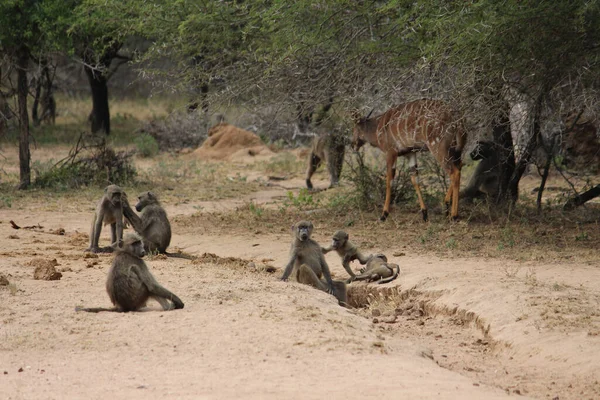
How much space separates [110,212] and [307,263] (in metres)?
2.89

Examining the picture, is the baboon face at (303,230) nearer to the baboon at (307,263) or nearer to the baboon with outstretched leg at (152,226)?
the baboon at (307,263)

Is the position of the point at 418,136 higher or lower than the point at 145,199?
higher

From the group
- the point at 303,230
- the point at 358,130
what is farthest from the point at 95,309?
the point at 358,130

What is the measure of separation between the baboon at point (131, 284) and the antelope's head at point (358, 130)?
6841 mm

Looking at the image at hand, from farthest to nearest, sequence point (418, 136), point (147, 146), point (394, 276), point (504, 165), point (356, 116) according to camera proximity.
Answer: point (147, 146)
point (356, 116)
point (504, 165)
point (418, 136)
point (394, 276)

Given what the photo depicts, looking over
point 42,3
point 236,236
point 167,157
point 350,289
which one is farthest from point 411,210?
point 167,157

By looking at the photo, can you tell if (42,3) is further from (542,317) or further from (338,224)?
(542,317)

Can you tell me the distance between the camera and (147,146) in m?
24.5

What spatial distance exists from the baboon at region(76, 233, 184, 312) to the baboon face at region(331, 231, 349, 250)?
2.95m

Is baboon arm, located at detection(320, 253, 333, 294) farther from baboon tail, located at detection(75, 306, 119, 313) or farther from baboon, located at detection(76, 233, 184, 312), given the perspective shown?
baboon tail, located at detection(75, 306, 119, 313)

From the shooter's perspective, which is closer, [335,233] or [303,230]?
[303,230]

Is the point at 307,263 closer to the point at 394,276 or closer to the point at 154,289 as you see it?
the point at 394,276

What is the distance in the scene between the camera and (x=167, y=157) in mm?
24516

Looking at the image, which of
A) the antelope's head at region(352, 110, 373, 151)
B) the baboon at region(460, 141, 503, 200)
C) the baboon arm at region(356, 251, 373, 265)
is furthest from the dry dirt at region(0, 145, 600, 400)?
the antelope's head at region(352, 110, 373, 151)
